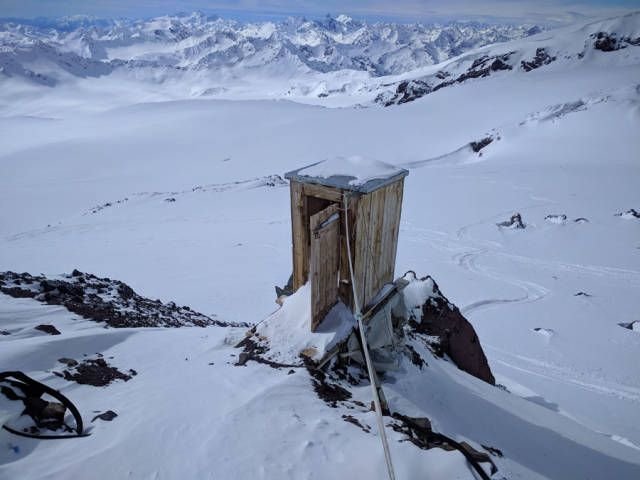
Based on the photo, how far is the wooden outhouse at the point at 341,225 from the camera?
16.5 feet

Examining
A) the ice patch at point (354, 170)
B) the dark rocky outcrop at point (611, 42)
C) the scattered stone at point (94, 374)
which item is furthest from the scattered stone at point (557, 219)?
the dark rocky outcrop at point (611, 42)

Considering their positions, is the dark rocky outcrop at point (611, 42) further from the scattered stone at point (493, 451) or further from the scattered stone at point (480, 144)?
the scattered stone at point (493, 451)

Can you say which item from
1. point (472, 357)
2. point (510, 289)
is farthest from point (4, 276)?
point (510, 289)

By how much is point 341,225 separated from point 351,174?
67cm

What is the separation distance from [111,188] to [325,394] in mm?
32104

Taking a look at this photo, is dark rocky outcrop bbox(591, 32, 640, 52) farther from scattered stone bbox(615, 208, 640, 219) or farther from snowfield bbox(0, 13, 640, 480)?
scattered stone bbox(615, 208, 640, 219)

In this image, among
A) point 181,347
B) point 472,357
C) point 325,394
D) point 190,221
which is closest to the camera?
point 325,394

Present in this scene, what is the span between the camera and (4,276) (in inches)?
338

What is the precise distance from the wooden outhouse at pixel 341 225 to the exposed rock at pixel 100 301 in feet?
11.9

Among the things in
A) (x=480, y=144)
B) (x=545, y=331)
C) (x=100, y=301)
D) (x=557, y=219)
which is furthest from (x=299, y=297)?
(x=480, y=144)

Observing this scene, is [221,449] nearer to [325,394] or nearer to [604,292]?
[325,394]

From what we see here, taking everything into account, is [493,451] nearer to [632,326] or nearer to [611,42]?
[632,326]

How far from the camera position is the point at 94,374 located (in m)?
4.79

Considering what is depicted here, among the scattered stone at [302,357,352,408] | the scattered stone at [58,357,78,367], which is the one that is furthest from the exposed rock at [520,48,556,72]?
the scattered stone at [58,357,78,367]
